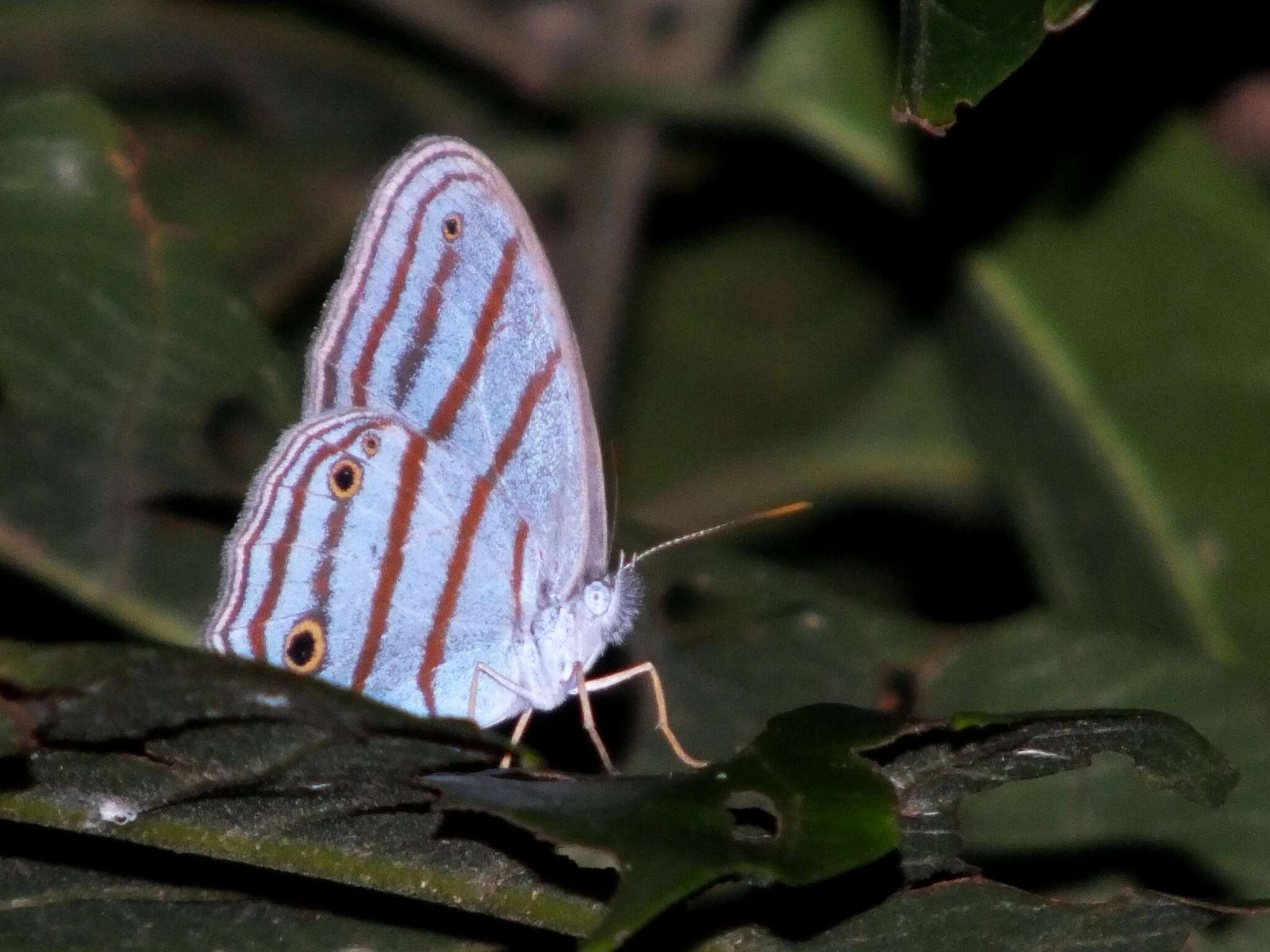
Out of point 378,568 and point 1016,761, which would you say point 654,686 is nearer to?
point 378,568

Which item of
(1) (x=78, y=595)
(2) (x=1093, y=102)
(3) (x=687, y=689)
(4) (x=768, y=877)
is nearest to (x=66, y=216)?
(1) (x=78, y=595)

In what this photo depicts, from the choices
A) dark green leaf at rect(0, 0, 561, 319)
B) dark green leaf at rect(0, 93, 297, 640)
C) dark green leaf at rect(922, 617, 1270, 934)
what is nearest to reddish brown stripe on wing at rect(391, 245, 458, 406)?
dark green leaf at rect(0, 93, 297, 640)

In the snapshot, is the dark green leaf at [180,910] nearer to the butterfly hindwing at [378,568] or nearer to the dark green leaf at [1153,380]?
the butterfly hindwing at [378,568]

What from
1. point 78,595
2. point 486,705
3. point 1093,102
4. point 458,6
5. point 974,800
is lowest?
point 78,595

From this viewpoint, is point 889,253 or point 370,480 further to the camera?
point 889,253

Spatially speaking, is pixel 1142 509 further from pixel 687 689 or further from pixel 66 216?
pixel 66 216

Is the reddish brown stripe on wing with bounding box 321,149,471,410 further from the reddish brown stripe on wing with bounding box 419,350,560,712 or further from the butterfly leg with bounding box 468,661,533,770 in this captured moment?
the butterfly leg with bounding box 468,661,533,770

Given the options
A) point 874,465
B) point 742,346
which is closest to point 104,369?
point 874,465
